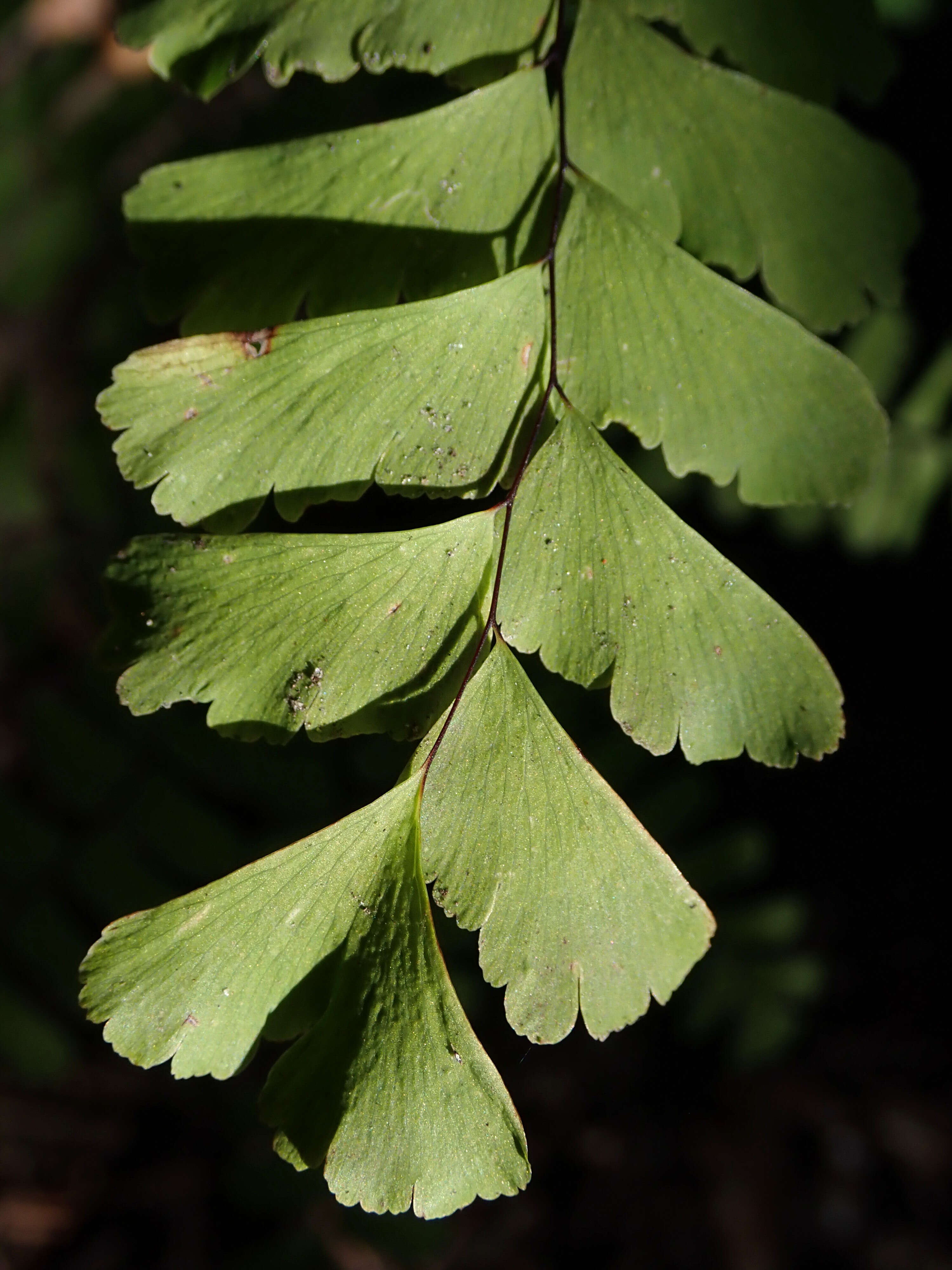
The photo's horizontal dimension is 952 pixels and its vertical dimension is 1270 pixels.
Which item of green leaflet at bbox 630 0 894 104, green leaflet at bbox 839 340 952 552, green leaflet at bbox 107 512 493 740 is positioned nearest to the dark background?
green leaflet at bbox 839 340 952 552

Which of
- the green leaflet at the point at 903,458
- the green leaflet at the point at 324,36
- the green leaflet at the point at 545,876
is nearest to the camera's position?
the green leaflet at the point at 545,876

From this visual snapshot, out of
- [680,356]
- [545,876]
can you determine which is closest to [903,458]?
[680,356]

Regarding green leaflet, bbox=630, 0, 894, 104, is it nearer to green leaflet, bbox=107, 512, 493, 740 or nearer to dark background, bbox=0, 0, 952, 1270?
green leaflet, bbox=107, 512, 493, 740

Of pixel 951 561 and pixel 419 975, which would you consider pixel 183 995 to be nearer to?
pixel 419 975

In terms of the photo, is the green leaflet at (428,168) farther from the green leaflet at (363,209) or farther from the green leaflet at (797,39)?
the green leaflet at (797,39)

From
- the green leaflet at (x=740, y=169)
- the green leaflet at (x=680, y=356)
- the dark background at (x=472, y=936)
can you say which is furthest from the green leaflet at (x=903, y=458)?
the green leaflet at (x=680, y=356)

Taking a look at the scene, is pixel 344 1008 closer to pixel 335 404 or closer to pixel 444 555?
pixel 444 555
